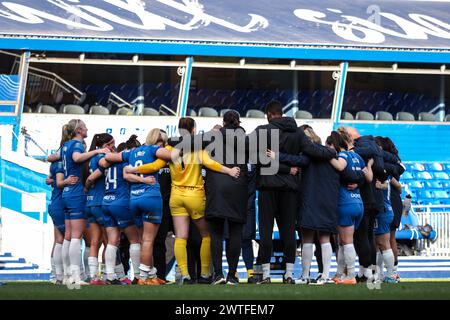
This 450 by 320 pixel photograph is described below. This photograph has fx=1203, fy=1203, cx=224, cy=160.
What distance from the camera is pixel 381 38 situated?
27.2 m

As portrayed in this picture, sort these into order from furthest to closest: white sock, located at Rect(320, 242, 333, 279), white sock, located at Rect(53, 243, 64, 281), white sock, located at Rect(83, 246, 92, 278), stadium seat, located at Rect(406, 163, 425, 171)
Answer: stadium seat, located at Rect(406, 163, 425, 171), white sock, located at Rect(83, 246, 92, 278), white sock, located at Rect(53, 243, 64, 281), white sock, located at Rect(320, 242, 333, 279)

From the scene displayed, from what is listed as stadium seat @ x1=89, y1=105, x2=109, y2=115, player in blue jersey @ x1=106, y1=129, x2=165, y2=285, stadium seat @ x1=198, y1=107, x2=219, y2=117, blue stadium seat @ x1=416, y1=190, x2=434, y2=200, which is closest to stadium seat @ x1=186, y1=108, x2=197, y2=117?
stadium seat @ x1=198, y1=107, x2=219, y2=117

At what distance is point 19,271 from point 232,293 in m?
8.60

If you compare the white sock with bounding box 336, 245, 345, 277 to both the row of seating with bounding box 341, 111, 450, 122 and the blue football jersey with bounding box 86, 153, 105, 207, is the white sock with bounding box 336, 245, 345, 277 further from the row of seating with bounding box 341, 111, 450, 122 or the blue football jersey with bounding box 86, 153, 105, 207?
the row of seating with bounding box 341, 111, 450, 122

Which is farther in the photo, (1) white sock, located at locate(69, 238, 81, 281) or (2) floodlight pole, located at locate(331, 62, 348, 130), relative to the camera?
(2) floodlight pole, located at locate(331, 62, 348, 130)

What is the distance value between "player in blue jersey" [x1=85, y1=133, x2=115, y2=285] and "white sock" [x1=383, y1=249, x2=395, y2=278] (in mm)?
3602

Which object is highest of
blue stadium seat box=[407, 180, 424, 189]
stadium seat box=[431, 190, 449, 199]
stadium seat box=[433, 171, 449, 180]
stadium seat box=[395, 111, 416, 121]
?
stadium seat box=[395, 111, 416, 121]

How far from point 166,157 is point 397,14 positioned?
15.6 meters

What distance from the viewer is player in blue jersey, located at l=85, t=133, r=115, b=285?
1429 cm

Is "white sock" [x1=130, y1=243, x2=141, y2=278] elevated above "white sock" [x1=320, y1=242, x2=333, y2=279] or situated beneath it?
situated beneath

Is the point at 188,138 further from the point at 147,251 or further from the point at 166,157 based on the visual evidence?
the point at 147,251

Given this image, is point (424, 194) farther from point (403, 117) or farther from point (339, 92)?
point (339, 92)

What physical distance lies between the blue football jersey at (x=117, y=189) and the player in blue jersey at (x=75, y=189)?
265 millimetres
